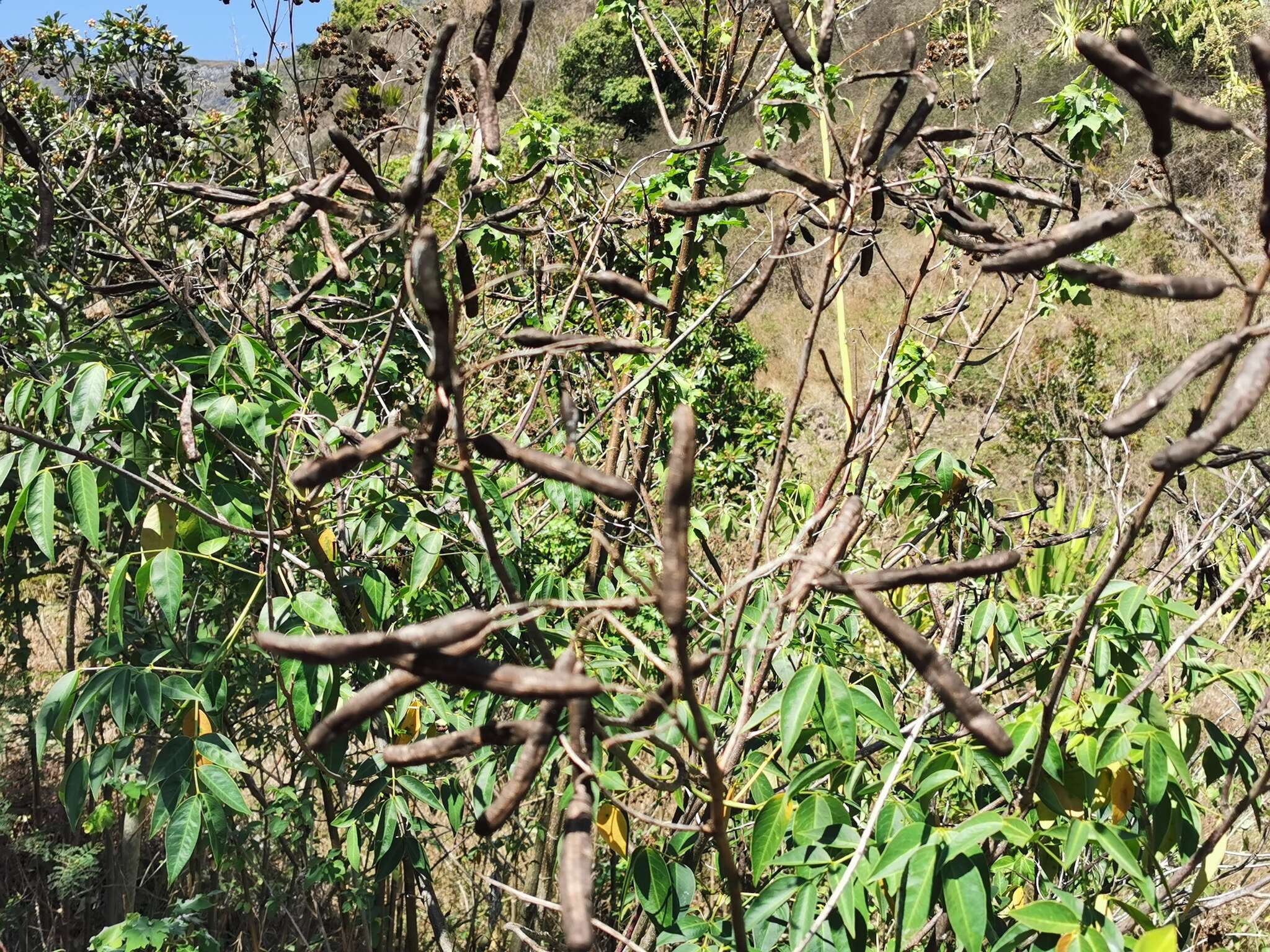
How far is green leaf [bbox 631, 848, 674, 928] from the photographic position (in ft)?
4.49

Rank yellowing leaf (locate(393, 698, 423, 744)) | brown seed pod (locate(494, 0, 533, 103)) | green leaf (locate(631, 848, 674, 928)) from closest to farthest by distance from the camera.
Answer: brown seed pod (locate(494, 0, 533, 103)) → green leaf (locate(631, 848, 674, 928)) → yellowing leaf (locate(393, 698, 423, 744))

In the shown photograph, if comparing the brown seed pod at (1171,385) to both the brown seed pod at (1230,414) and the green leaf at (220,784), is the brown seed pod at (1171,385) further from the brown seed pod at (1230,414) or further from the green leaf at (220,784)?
the green leaf at (220,784)

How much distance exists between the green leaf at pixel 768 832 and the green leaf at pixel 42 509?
3.65 ft

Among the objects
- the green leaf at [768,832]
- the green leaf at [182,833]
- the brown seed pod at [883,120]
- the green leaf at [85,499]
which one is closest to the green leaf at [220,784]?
the green leaf at [182,833]

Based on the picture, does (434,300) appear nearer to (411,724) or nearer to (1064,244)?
(1064,244)

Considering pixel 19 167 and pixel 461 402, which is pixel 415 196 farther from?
pixel 19 167

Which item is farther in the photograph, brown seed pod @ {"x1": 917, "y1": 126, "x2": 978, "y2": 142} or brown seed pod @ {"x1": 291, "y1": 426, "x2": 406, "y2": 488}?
brown seed pod @ {"x1": 917, "y1": 126, "x2": 978, "y2": 142}

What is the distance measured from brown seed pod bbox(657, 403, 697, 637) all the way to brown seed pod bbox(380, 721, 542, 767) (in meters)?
0.12

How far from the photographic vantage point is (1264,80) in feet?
2.16

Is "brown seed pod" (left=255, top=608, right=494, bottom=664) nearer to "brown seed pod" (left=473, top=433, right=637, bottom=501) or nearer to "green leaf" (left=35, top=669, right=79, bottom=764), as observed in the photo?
"brown seed pod" (left=473, top=433, right=637, bottom=501)

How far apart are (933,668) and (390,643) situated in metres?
0.37

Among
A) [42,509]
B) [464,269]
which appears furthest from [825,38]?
[42,509]

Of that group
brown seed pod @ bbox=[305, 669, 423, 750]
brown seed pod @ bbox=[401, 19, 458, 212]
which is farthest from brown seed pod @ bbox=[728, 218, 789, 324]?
brown seed pod @ bbox=[305, 669, 423, 750]

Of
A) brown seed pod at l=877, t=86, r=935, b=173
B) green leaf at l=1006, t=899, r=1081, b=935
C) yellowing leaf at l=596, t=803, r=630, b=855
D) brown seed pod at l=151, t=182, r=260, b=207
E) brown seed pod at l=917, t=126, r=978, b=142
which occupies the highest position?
brown seed pod at l=917, t=126, r=978, b=142
